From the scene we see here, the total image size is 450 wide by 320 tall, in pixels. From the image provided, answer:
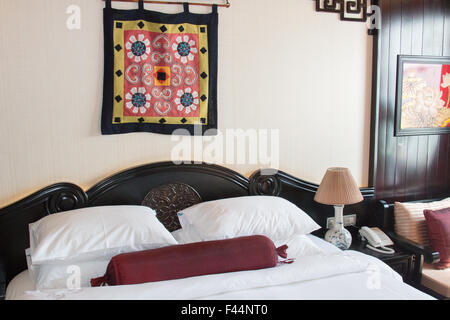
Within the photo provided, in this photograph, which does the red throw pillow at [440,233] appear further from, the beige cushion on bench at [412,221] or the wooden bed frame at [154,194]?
the wooden bed frame at [154,194]

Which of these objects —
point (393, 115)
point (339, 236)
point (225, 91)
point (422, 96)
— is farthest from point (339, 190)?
point (422, 96)

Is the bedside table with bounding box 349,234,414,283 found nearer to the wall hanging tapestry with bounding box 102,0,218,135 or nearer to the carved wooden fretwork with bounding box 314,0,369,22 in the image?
the wall hanging tapestry with bounding box 102,0,218,135

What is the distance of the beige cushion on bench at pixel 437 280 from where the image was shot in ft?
8.04

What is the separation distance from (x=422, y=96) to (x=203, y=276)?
217 centimetres

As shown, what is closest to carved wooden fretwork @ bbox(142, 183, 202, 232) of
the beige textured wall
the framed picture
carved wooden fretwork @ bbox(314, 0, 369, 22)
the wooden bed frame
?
the wooden bed frame

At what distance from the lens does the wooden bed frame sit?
2.18m

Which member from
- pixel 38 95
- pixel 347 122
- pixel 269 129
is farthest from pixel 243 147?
pixel 38 95

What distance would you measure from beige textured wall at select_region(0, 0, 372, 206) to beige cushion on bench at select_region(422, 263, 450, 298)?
74cm

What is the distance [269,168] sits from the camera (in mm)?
2721

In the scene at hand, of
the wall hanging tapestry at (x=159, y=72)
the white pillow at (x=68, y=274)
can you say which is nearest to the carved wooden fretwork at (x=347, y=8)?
the wall hanging tapestry at (x=159, y=72)

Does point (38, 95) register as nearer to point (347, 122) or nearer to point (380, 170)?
point (347, 122)

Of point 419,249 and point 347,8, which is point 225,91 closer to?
point 347,8

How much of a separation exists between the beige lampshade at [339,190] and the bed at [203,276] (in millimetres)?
241
